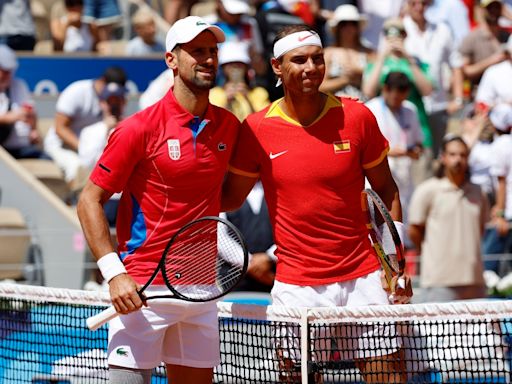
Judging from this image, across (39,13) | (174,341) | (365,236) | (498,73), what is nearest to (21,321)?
(174,341)

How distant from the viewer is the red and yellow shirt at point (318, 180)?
6.80 m

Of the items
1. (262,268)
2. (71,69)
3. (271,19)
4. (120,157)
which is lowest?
(262,268)

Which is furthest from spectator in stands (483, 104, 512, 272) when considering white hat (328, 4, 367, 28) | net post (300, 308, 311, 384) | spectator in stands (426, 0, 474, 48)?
net post (300, 308, 311, 384)

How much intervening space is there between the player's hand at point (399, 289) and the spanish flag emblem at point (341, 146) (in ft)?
2.28

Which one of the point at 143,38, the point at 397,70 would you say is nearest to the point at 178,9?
the point at 143,38

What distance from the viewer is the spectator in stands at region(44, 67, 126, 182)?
12.9 m

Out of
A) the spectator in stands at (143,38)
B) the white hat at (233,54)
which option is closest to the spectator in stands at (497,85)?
the white hat at (233,54)

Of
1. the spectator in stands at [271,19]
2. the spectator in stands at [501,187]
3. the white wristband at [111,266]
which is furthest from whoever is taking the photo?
the spectator in stands at [271,19]

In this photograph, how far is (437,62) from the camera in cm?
1445

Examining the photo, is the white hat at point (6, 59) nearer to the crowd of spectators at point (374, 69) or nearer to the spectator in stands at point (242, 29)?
the crowd of spectators at point (374, 69)

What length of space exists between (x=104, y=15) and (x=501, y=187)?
213 inches

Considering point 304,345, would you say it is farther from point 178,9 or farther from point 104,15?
point 178,9

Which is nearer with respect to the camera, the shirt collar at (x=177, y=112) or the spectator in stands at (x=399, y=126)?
the shirt collar at (x=177, y=112)

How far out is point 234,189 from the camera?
22.9 ft
